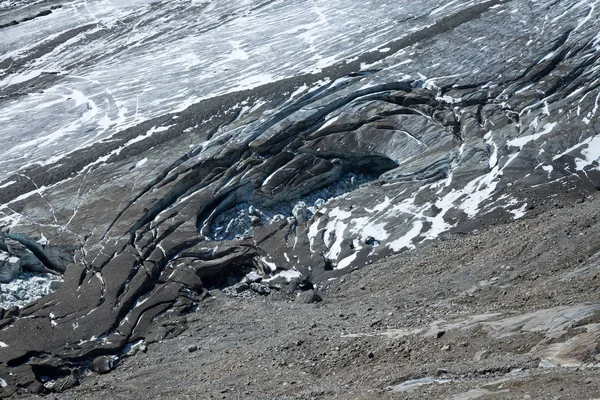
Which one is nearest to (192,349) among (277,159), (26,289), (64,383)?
(64,383)

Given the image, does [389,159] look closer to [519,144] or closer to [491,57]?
[519,144]

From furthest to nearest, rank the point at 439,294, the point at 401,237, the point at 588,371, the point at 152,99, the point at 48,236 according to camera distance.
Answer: the point at 152,99 → the point at 48,236 → the point at 401,237 → the point at 439,294 → the point at 588,371

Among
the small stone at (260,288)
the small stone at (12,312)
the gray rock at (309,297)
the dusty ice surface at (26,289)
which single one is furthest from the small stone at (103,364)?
the gray rock at (309,297)

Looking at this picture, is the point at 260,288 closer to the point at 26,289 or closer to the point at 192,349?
the point at 192,349

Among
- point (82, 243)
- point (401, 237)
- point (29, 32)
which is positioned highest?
point (29, 32)

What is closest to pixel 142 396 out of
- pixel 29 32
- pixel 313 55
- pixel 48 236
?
pixel 48 236

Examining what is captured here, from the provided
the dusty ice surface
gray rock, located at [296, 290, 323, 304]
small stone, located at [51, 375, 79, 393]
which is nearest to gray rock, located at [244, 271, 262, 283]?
gray rock, located at [296, 290, 323, 304]

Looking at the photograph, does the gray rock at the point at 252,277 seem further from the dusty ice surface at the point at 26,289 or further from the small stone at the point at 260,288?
the dusty ice surface at the point at 26,289
